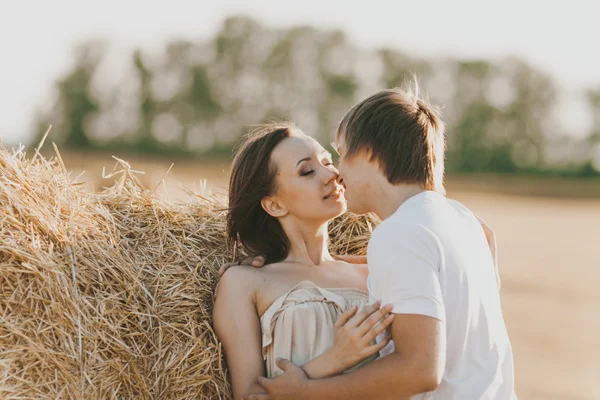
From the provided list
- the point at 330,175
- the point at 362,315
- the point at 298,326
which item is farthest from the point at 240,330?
the point at 330,175

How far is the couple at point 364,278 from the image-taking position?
2.25 metres

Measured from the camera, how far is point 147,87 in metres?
24.2

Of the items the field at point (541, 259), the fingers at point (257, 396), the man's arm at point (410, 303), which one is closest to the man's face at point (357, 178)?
the man's arm at point (410, 303)

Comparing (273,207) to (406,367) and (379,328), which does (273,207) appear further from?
(406,367)

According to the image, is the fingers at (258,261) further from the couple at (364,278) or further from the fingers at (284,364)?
the fingers at (284,364)

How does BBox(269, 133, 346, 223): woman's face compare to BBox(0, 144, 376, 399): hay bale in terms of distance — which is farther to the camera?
BBox(269, 133, 346, 223): woman's face

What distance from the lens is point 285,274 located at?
3.23 metres

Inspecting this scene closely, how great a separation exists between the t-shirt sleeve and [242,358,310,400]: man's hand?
0.62 metres

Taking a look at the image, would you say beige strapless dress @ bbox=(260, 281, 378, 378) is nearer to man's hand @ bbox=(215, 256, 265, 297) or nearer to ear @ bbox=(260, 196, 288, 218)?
man's hand @ bbox=(215, 256, 265, 297)

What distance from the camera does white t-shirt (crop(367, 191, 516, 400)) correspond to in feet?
7.28

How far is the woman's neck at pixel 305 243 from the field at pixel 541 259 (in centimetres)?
82

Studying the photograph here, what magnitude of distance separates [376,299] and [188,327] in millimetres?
1015

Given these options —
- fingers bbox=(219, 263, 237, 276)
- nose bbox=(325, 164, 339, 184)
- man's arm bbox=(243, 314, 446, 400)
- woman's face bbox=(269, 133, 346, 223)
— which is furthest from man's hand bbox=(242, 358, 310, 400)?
nose bbox=(325, 164, 339, 184)

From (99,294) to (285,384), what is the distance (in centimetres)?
84
